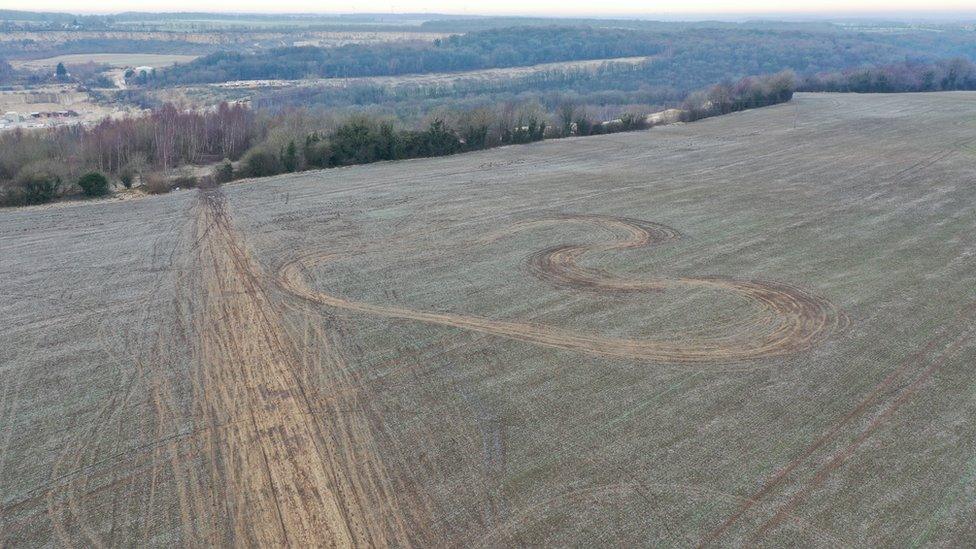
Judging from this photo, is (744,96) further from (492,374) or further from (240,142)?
(492,374)

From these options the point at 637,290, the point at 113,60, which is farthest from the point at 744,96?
the point at 113,60

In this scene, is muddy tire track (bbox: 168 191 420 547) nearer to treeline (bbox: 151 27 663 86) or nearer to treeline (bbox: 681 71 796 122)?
treeline (bbox: 681 71 796 122)

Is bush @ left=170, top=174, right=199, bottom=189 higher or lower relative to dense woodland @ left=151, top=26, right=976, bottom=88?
lower

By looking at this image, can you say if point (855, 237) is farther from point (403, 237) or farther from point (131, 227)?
point (131, 227)

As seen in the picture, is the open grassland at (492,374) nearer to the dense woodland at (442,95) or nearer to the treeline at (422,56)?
the dense woodland at (442,95)

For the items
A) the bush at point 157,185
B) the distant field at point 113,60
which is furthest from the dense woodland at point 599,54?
the bush at point 157,185

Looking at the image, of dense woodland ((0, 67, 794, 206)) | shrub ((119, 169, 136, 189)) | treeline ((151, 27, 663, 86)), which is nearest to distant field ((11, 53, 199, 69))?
treeline ((151, 27, 663, 86))
